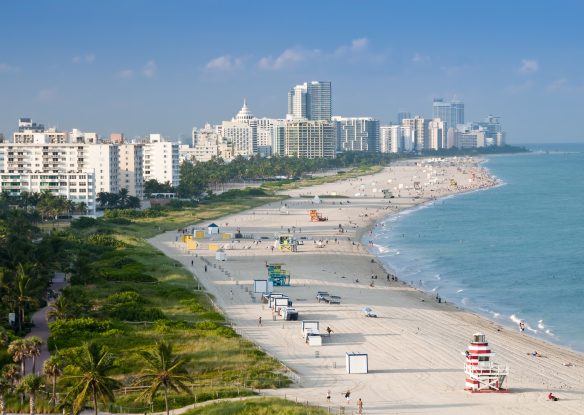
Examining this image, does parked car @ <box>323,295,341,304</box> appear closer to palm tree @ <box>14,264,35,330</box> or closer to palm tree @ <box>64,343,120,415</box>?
palm tree @ <box>14,264,35,330</box>

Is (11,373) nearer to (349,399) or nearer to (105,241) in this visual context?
(349,399)

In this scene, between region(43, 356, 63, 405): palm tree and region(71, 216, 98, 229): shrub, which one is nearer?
region(43, 356, 63, 405): palm tree

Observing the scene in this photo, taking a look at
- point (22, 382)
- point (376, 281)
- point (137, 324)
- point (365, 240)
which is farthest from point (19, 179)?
point (22, 382)

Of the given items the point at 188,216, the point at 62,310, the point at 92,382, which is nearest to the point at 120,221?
the point at 188,216

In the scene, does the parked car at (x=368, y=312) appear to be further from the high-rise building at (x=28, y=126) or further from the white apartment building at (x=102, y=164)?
the high-rise building at (x=28, y=126)

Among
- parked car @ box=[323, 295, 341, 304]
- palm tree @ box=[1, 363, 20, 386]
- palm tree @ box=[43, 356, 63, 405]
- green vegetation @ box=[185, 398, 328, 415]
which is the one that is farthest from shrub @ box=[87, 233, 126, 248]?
green vegetation @ box=[185, 398, 328, 415]
